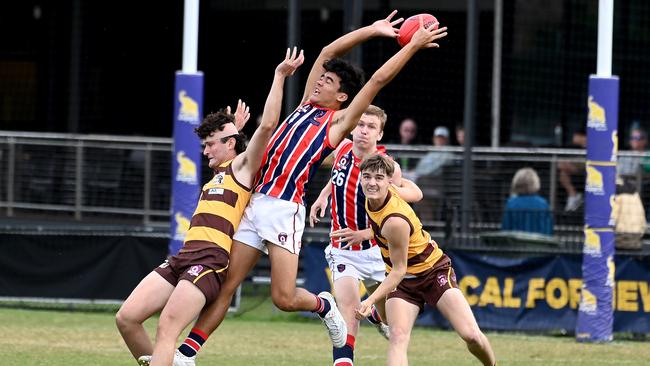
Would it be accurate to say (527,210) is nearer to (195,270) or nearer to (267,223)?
(267,223)

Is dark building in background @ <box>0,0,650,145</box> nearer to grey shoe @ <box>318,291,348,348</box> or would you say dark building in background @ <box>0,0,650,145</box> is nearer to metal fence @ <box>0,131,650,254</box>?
metal fence @ <box>0,131,650,254</box>

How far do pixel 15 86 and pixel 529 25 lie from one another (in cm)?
947

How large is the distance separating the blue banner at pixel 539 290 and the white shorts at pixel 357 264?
453 cm

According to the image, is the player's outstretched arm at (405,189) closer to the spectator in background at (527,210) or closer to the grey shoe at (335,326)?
the grey shoe at (335,326)

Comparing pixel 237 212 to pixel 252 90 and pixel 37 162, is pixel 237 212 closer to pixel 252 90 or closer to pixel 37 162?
pixel 37 162

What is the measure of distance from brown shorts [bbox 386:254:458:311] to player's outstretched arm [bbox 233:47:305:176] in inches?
54.1

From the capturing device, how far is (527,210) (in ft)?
51.8

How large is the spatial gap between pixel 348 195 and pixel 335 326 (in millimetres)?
1214

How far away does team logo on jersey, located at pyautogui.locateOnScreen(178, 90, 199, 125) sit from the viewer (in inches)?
582

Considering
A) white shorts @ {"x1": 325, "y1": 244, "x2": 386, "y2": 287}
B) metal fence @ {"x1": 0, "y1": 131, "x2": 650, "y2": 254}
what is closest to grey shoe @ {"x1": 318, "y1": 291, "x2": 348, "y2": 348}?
white shorts @ {"x1": 325, "y1": 244, "x2": 386, "y2": 287}

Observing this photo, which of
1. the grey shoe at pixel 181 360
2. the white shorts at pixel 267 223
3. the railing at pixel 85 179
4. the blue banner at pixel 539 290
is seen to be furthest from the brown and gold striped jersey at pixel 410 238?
the railing at pixel 85 179

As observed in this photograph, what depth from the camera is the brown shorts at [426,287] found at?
9.59m

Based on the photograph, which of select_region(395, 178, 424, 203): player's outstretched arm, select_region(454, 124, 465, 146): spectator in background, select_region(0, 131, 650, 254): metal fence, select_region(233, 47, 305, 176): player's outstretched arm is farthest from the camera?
select_region(454, 124, 465, 146): spectator in background

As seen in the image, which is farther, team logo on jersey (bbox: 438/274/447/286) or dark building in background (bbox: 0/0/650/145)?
dark building in background (bbox: 0/0/650/145)
